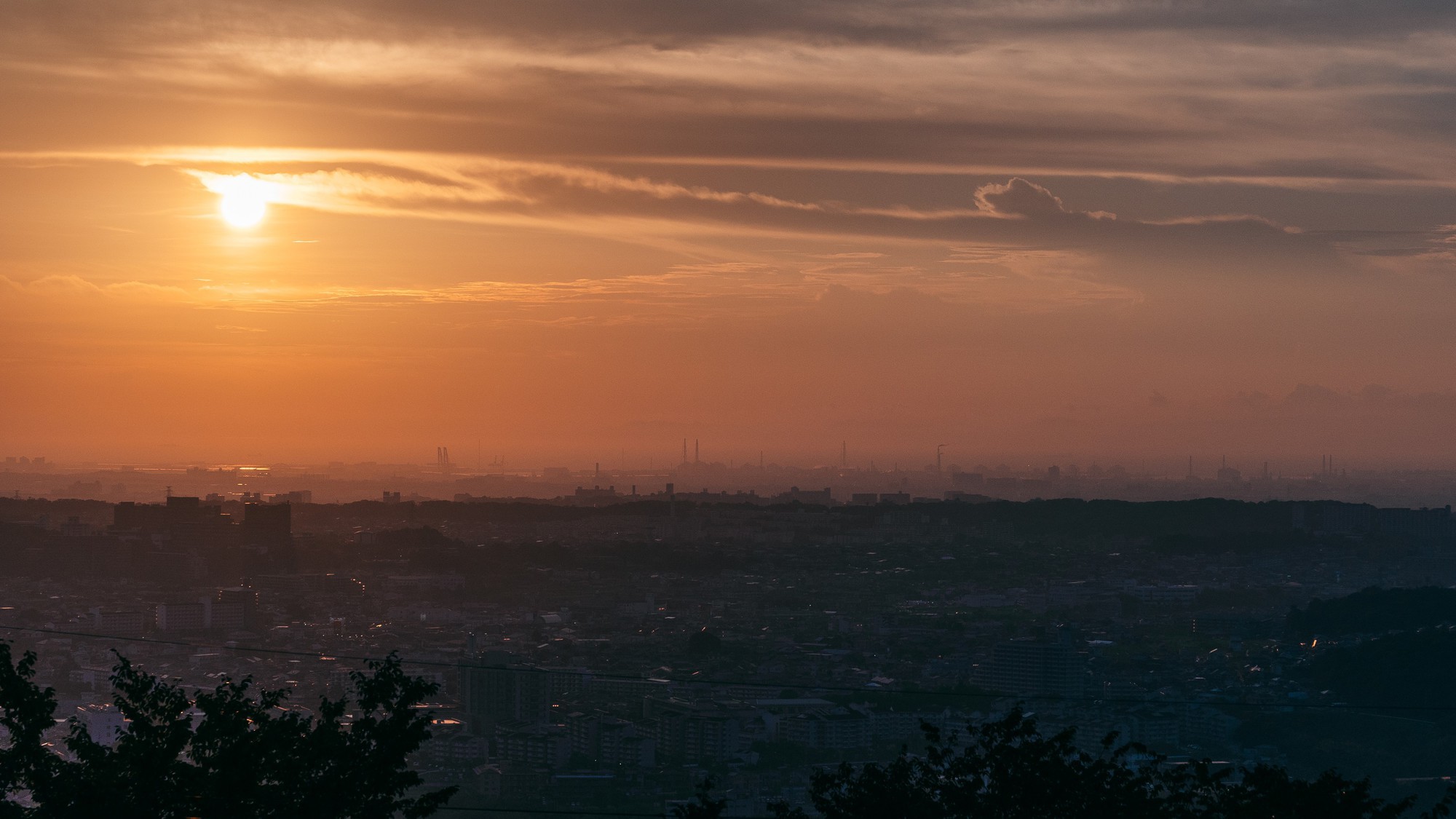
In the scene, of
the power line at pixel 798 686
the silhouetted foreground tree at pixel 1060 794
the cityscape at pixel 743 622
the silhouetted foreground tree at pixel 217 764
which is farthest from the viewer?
the power line at pixel 798 686

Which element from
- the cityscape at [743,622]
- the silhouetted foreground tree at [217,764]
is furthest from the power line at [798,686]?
the silhouetted foreground tree at [217,764]

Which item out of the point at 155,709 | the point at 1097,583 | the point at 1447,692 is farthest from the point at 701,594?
the point at 155,709

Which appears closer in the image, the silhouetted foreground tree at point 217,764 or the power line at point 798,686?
the silhouetted foreground tree at point 217,764

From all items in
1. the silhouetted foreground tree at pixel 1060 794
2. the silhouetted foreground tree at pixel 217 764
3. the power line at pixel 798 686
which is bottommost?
the power line at pixel 798 686

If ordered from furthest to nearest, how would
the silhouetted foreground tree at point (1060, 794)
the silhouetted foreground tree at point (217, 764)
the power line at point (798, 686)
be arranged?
the power line at point (798, 686)
the silhouetted foreground tree at point (1060, 794)
the silhouetted foreground tree at point (217, 764)

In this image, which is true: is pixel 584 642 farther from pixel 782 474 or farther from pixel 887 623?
pixel 782 474

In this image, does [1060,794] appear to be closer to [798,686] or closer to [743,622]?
[798,686]

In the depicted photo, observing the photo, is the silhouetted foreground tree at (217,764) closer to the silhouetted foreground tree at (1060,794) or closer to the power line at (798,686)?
the silhouetted foreground tree at (1060,794)
